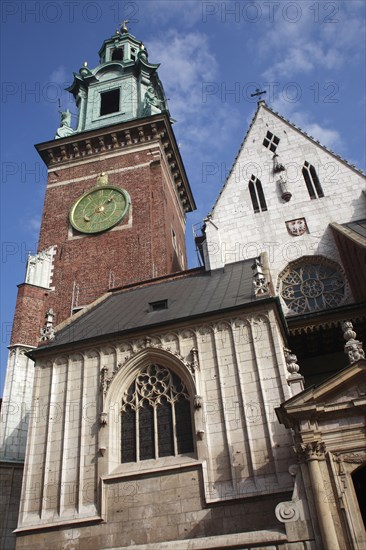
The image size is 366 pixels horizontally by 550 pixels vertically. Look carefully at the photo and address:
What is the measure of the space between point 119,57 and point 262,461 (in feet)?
117

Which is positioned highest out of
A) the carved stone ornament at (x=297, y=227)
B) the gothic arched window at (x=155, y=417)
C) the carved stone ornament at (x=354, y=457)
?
the carved stone ornament at (x=297, y=227)

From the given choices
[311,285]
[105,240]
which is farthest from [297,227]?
[105,240]

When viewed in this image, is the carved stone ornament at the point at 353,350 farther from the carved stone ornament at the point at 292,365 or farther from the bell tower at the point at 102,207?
the bell tower at the point at 102,207

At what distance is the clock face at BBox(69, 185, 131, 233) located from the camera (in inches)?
1143

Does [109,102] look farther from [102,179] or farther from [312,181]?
[312,181]

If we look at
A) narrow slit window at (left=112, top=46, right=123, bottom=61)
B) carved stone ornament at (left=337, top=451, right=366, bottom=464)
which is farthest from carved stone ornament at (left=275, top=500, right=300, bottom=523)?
narrow slit window at (left=112, top=46, right=123, bottom=61)

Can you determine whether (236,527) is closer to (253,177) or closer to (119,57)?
(253,177)

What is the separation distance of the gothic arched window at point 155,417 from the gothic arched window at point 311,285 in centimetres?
745

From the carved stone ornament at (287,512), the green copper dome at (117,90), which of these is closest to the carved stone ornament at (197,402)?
the carved stone ornament at (287,512)

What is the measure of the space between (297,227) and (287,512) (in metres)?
13.9

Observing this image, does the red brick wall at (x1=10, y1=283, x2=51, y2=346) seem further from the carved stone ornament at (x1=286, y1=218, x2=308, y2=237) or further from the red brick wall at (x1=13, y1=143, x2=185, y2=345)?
the carved stone ornament at (x1=286, y1=218, x2=308, y2=237)

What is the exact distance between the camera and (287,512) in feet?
36.2

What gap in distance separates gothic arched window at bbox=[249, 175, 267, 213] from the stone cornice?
364 inches

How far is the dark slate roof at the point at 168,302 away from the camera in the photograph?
54.3ft
